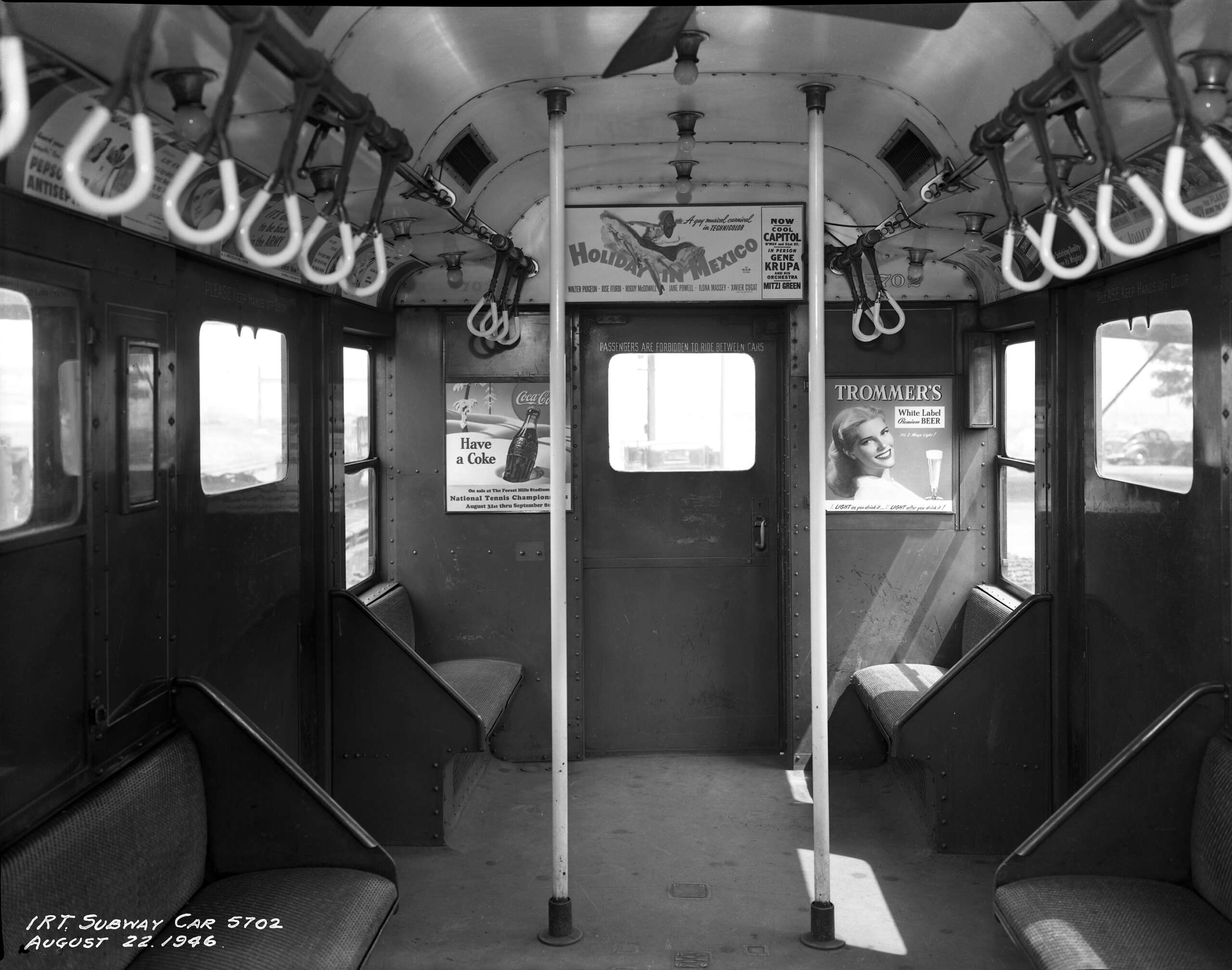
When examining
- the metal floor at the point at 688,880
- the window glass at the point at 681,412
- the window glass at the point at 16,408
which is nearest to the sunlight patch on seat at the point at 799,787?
the metal floor at the point at 688,880

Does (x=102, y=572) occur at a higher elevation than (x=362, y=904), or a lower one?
higher

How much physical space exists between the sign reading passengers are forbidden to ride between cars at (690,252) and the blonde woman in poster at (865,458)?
760 mm

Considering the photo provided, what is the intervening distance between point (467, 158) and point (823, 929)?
10.7ft

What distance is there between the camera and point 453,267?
586 cm

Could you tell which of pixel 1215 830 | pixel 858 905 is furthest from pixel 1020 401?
pixel 1215 830

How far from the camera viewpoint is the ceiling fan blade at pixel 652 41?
320 centimetres

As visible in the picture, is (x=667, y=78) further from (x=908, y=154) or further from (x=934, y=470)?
(x=934, y=470)

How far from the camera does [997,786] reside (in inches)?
206

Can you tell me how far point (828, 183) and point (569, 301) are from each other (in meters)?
1.46

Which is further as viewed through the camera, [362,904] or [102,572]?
[362,904]

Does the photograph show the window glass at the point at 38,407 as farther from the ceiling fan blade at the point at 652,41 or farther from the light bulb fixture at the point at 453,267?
the light bulb fixture at the point at 453,267

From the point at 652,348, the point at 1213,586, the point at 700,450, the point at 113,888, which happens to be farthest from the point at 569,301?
the point at 113,888

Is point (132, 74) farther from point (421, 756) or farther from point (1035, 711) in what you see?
point (1035, 711)

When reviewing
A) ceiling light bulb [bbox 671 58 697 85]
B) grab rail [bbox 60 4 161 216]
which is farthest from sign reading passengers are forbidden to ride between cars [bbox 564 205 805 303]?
grab rail [bbox 60 4 161 216]
